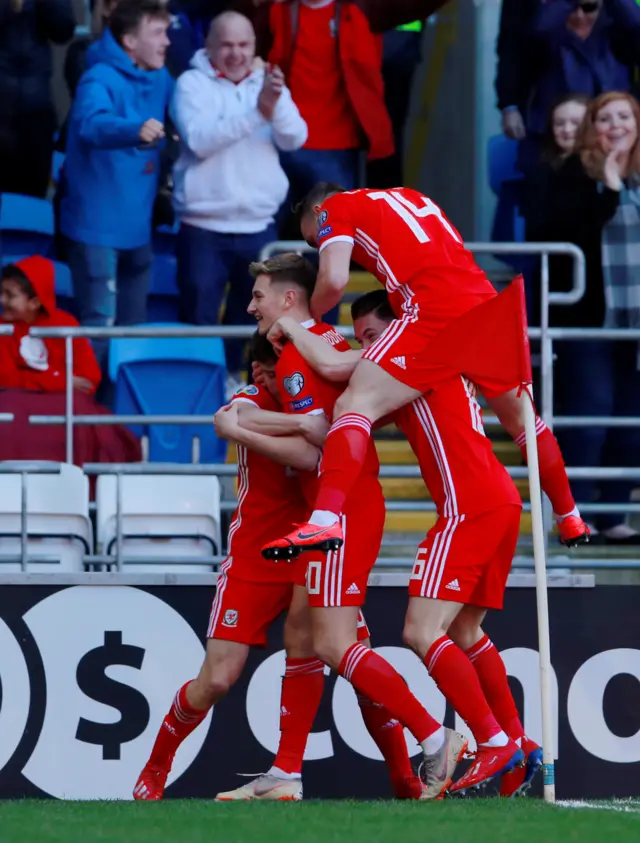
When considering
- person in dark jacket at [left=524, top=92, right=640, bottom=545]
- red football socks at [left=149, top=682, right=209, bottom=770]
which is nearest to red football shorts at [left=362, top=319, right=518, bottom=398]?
red football socks at [left=149, top=682, right=209, bottom=770]

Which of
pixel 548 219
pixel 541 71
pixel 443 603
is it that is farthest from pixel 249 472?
pixel 541 71

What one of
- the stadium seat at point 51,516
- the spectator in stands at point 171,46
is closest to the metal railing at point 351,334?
the stadium seat at point 51,516

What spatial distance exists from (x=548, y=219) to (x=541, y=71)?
1.05 meters

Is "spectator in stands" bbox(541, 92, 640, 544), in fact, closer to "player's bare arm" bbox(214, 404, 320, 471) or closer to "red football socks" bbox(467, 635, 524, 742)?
"red football socks" bbox(467, 635, 524, 742)

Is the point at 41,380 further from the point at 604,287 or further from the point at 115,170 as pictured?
the point at 604,287

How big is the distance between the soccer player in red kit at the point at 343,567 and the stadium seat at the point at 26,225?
415 cm

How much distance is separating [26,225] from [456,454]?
4910 mm

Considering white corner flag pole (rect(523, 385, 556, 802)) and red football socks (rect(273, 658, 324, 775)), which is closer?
white corner flag pole (rect(523, 385, 556, 802))

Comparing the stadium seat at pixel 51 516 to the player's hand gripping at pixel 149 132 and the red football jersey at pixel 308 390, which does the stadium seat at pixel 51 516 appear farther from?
the player's hand gripping at pixel 149 132

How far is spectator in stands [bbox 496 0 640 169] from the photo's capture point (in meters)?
9.39

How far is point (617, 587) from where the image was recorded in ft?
23.1

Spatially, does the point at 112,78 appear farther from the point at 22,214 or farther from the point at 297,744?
the point at 297,744

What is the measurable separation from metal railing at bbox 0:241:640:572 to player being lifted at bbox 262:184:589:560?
1758 mm

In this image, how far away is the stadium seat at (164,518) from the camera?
7578 mm
